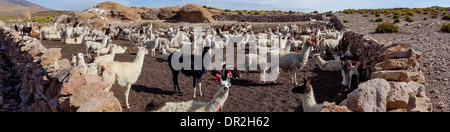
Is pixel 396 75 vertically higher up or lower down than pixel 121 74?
higher up

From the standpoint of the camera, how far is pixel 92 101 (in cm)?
457

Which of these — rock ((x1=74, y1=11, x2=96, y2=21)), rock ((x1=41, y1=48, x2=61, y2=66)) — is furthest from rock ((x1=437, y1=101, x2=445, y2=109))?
rock ((x1=74, y1=11, x2=96, y2=21))

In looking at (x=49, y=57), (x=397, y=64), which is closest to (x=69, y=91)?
(x=49, y=57)

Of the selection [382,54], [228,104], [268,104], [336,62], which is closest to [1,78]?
[228,104]

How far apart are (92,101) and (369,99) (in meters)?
4.11

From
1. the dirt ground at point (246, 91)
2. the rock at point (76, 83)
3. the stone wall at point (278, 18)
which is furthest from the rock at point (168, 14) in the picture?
the rock at point (76, 83)

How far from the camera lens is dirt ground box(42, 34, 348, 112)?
7414 millimetres

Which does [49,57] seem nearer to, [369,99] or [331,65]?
[369,99]

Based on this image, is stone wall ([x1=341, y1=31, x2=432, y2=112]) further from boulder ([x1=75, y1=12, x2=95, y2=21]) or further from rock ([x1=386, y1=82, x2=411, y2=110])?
boulder ([x1=75, y1=12, x2=95, y2=21])

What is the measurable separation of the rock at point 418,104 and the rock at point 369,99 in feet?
2.25

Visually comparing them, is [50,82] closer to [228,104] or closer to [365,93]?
[228,104]

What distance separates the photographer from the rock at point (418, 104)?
475 cm

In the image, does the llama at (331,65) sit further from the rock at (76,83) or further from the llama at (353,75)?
the rock at (76,83)
